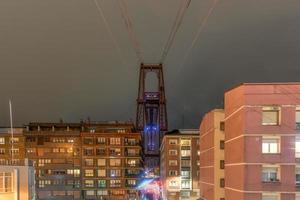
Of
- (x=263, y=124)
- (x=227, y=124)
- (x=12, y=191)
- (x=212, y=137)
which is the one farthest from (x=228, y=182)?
(x=12, y=191)

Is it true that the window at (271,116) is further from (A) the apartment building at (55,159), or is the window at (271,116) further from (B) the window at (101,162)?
(B) the window at (101,162)

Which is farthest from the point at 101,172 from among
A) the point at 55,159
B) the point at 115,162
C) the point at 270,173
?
the point at 270,173

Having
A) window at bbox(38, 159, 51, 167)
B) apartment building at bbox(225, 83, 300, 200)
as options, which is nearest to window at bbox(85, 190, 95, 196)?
window at bbox(38, 159, 51, 167)

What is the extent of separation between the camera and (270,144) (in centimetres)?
3272

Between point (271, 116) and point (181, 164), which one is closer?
point (271, 116)

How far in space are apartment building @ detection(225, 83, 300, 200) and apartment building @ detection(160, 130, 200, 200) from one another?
51.1 m

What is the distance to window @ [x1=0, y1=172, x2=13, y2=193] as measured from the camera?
133ft

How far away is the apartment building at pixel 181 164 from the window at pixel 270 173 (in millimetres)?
51257

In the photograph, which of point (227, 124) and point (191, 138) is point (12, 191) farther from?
point (191, 138)

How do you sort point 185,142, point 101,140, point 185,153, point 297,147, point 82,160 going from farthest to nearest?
point 101,140
point 82,160
point 185,142
point 185,153
point 297,147

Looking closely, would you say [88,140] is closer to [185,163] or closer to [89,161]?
[89,161]

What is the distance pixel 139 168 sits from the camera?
335ft

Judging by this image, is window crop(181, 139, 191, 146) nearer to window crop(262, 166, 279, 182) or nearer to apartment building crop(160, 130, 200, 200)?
apartment building crop(160, 130, 200, 200)

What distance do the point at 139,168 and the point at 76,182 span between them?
12103 millimetres
